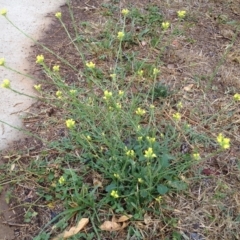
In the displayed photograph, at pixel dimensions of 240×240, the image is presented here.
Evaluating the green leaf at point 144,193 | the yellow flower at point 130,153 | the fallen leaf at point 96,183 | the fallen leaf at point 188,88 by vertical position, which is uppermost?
the yellow flower at point 130,153

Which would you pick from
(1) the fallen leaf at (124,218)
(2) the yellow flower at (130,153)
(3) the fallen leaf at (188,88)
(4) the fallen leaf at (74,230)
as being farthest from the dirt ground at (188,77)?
(2) the yellow flower at (130,153)

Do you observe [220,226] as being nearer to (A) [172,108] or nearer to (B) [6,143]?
(A) [172,108]

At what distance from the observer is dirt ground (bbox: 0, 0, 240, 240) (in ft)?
7.00

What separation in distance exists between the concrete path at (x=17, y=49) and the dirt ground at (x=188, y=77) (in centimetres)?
8

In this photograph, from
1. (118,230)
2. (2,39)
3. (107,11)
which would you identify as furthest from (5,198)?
(107,11)

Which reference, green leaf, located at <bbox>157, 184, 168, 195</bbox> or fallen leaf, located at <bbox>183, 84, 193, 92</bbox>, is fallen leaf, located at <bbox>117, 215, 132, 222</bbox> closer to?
green leaf, located at <bbox>157, 184, 168, 195</bbox>

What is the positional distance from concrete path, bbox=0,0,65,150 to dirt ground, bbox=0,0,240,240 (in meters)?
0.08

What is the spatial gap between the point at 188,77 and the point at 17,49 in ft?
4.24

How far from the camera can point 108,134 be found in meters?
2.43

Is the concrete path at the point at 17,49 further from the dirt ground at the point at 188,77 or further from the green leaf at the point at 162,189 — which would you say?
the green leaf at the point at 162,189

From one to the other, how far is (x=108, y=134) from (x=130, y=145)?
8.1 inches

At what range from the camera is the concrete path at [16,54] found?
2.57 m

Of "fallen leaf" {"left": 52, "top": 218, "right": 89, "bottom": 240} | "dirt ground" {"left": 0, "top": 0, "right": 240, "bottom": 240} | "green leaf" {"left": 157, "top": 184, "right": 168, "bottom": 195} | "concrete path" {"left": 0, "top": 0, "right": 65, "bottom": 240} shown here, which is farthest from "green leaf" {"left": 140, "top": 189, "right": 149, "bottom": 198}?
"concrete path" {"left": 0, "top": 0, "right": 65, "bottom": 240}

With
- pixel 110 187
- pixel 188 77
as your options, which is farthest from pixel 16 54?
pixel 110 187
